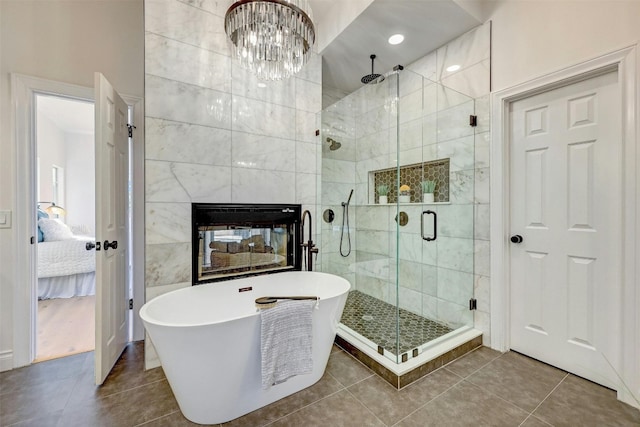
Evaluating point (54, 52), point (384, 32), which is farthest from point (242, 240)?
point (384, 32)

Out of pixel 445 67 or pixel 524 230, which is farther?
pixel 445 67

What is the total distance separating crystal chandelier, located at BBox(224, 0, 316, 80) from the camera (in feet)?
4.91

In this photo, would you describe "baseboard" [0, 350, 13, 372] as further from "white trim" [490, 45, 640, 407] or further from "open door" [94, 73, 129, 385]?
"white trim" [490, 45, 640, 407]

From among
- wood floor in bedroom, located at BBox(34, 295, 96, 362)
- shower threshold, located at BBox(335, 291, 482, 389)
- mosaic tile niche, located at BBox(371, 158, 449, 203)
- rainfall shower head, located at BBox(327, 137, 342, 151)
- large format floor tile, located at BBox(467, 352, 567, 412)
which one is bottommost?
large format floor tile, located at BBox(467, 352, 567, 412)

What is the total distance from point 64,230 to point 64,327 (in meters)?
1.81

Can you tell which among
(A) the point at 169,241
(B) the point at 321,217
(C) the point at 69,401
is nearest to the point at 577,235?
(B) the point at 321,217

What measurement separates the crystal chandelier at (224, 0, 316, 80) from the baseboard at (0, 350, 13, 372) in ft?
8.68

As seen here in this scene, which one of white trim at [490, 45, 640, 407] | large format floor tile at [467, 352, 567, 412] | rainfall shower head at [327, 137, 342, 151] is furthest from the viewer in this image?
rainfall shower head at [327, 137, 342, 151]

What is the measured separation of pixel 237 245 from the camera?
7.88ft

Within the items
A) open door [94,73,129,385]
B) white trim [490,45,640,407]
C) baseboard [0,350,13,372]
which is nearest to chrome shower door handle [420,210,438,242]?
white trim [490,45,640,407]

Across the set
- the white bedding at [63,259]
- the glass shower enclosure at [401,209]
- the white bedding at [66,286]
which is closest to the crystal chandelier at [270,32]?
the glass shower enclosure at [401,209]

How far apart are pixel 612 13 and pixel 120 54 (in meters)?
3.62

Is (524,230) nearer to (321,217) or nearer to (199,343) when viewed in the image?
(321,217)

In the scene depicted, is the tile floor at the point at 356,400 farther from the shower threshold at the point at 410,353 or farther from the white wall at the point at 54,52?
the white wall at the point at 54,52
